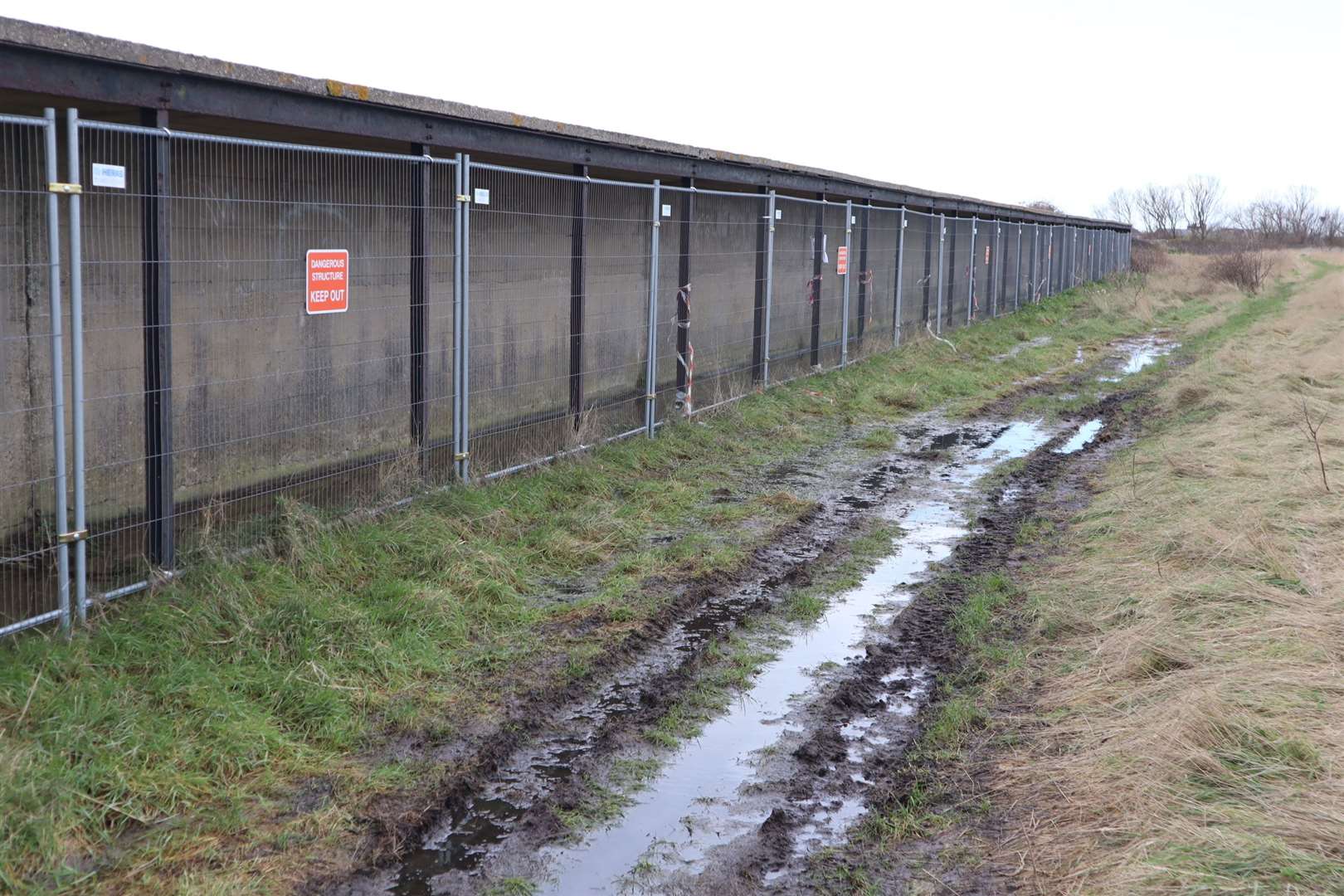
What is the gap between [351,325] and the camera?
10.2m

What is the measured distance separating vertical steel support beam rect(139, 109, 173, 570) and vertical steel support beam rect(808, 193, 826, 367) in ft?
37.2

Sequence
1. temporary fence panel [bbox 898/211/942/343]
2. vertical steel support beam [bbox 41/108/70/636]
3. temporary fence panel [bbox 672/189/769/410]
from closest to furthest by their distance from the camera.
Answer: vertical steel support beam [bbox 41/108/70/636], temporary fence panel [bbox 672/189/769/410], temporary fence panel [bbox 898/211/942/343]

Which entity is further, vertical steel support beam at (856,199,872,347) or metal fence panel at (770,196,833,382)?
vertical steel support beam at (856,199,872,347)

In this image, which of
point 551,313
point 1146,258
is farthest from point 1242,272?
point 551,313

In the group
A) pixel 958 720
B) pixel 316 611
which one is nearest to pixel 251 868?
pixel 316 611

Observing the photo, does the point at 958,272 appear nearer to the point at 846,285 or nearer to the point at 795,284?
the point at 795,284

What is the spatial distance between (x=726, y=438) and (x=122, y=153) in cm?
594

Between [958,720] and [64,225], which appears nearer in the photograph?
[958,720]

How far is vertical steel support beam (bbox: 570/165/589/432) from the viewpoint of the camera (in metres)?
10.6

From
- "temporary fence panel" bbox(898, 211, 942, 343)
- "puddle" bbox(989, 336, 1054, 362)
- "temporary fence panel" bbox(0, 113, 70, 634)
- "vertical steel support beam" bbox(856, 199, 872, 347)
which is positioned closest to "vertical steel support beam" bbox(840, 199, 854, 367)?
"vertical steel support beam" bbox(856, 199, 872, 347)

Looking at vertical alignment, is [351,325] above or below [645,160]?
below

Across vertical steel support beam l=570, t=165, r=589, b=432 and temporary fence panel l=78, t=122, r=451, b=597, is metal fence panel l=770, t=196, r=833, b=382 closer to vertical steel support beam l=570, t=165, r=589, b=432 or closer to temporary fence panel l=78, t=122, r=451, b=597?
vertical steel support beam l=570, t=165, r=589, b=432

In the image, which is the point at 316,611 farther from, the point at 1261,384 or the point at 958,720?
the point at 1261,384

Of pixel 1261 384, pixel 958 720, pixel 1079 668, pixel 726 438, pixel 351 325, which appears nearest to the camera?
pixel 958 720
